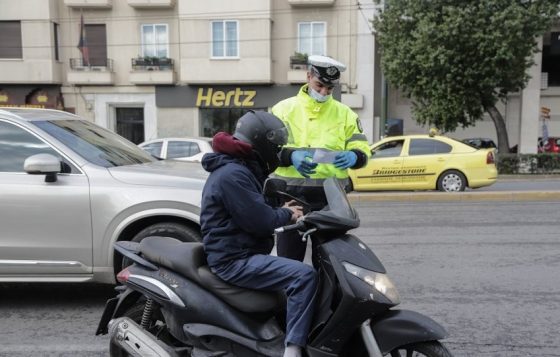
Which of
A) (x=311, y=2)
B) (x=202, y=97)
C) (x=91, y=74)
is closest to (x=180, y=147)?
(x=202, y=97)

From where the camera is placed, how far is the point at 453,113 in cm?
2125

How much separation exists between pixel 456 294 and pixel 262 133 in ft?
10.4

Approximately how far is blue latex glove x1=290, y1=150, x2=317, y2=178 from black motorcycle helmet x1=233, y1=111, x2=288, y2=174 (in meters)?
0.32

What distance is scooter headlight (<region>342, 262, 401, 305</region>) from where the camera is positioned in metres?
2.67

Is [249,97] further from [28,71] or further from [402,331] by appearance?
[402,331]

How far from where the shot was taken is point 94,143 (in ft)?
16.4

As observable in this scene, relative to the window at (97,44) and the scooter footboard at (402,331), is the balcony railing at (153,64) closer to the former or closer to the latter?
the window at (97,44)

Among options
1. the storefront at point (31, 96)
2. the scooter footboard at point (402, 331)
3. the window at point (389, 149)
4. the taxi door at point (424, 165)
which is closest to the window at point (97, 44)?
the storefront at point (31, 96)

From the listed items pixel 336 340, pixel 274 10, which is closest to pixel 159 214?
pixel 336 340

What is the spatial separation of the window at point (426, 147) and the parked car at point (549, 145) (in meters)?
17.9

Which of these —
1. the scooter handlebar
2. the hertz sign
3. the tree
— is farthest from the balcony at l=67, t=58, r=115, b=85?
the scooter handlebar

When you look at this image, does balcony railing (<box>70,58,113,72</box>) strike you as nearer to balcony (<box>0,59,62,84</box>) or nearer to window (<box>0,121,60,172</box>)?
balcony (<box>0,59,62,84</box>)

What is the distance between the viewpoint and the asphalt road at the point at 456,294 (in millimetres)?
4059

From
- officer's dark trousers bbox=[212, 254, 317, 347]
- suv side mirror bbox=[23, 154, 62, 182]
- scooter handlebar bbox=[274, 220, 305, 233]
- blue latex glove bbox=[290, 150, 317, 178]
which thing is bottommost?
officer's dark trousers bbox=[212, 254, 317, 347]
